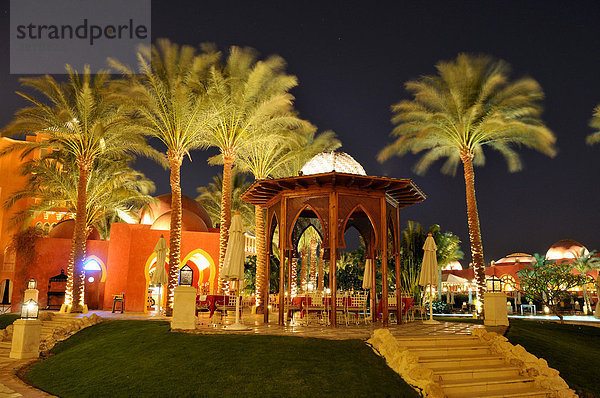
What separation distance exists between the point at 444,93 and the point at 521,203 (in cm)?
4502

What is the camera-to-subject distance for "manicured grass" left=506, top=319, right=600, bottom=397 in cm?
1033

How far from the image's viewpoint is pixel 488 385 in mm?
9398

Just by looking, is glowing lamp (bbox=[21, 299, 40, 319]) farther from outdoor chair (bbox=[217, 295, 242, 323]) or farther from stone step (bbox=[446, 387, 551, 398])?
stone step (bbox=[446, 387, 551, 398])

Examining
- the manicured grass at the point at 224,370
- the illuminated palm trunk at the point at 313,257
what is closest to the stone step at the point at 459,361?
the manicured grass at the point at 224,370

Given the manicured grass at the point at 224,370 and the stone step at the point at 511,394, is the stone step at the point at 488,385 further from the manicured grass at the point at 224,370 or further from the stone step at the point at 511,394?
the manicured grass at the point at 224,370

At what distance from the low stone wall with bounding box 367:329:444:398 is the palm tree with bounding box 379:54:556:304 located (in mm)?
11667

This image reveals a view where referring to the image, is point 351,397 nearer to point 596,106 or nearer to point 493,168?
point 596,106

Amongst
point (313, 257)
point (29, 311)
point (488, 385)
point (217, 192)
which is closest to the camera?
point (488, 385)

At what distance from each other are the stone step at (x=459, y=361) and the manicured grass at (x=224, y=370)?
108 cm

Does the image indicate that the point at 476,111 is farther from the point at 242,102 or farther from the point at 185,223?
the point at 185,223

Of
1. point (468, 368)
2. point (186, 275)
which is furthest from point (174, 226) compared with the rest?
point (468, 368)

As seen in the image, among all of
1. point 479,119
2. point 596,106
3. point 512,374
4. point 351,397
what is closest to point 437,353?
point 512,374

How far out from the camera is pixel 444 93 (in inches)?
862

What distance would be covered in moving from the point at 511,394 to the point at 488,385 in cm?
44
